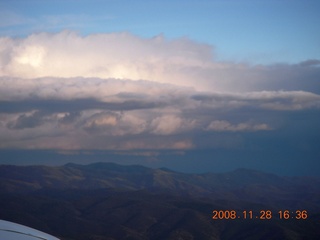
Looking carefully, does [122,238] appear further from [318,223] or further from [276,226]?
[318,223]

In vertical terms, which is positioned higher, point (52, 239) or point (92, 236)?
point (52, 239)

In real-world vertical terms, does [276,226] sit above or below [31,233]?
below

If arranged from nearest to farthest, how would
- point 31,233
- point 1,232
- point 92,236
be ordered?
point 1,232, point 31,233, point 92,236

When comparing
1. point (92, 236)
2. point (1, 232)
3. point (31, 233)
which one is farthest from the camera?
point (92, 236)

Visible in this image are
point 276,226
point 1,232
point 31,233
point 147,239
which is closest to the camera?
point 1,232

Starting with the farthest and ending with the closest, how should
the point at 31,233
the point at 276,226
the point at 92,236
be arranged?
the point at 276,226 → the point at 92,236 → the point at 31,233

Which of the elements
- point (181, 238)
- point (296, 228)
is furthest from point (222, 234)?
point (296, 228)

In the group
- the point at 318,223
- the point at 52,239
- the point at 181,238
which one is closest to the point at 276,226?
the point at 318,223

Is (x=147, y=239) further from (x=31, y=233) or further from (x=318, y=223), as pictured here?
(x=31, y=233)

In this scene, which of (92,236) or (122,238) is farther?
(122,238)
